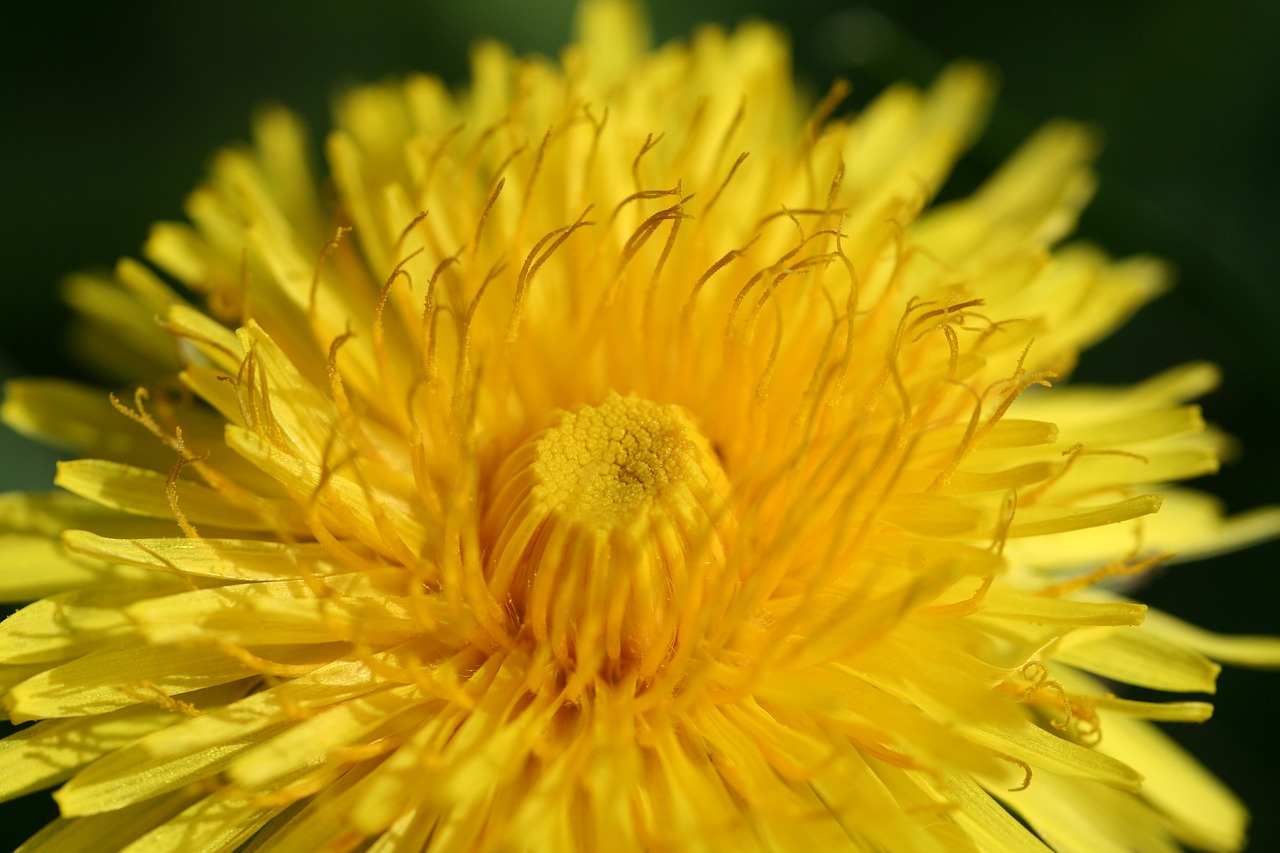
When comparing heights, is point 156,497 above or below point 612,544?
above

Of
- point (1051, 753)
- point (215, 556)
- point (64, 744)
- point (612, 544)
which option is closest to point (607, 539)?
point (612, 544)

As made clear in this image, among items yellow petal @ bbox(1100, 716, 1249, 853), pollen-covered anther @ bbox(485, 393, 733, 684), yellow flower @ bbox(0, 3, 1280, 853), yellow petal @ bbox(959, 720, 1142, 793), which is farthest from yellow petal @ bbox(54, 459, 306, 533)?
yellow petal @ bbox(1100, 716, 1249, 853)

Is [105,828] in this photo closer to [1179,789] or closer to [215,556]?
[215,556]

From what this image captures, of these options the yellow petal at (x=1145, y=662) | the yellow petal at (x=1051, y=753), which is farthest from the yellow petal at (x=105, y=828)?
the yellow petal at (x=1145, y=662)

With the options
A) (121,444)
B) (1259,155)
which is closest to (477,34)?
(121,444)

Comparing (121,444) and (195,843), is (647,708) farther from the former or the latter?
(121,444)

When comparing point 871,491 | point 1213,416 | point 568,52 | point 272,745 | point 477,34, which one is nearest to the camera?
point 272,745

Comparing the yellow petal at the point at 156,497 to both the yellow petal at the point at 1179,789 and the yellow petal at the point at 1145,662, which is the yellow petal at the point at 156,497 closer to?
the yellow petal at the point at 1145,662
